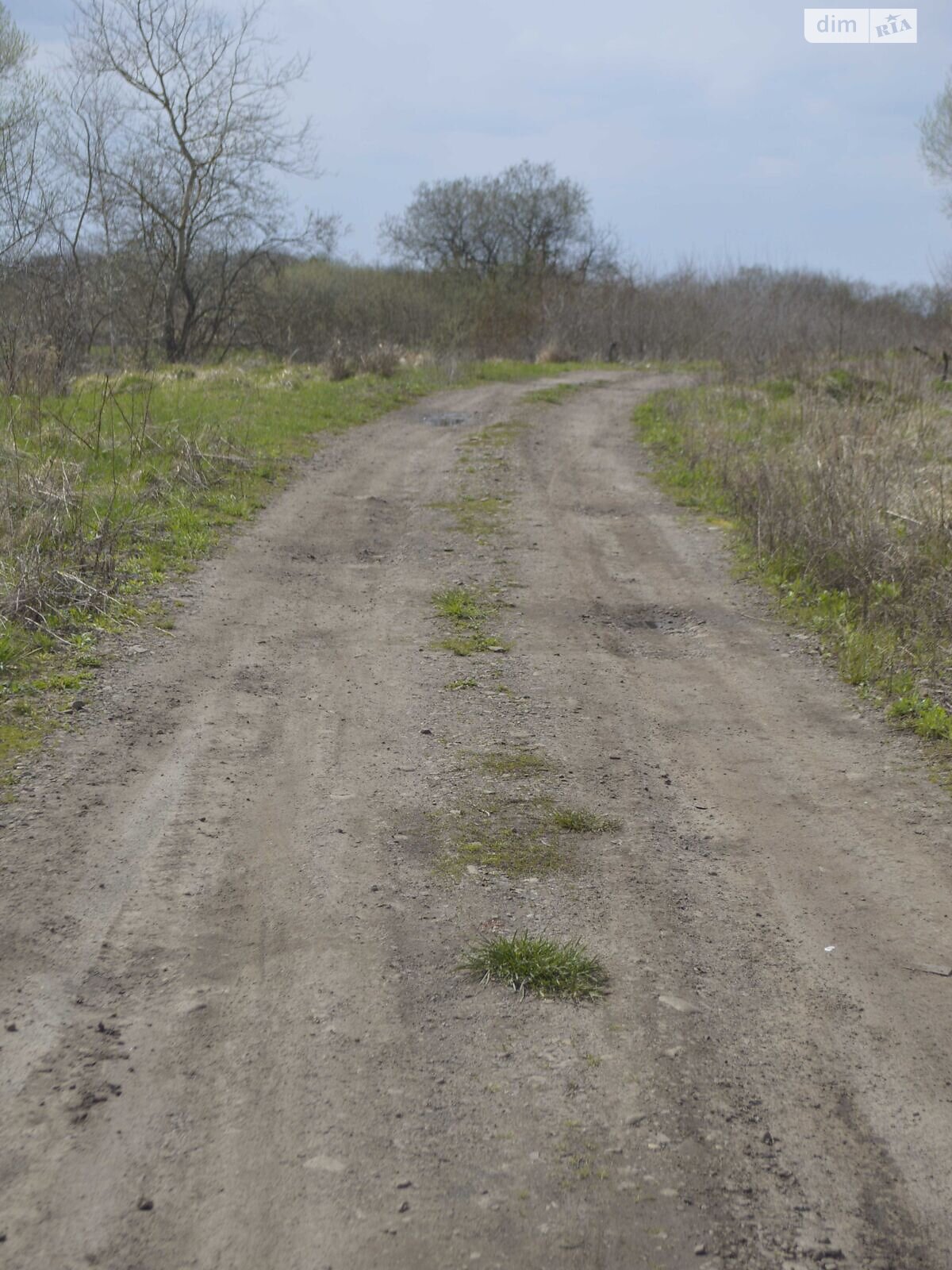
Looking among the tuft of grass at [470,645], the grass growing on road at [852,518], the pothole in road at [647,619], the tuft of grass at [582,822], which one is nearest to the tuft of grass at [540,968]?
the tuft of grass at [582,822]

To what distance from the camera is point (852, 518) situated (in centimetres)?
824

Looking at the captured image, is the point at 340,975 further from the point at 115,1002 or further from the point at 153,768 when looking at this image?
the point at 153,768

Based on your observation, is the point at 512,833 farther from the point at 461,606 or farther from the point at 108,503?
the point at 108,503

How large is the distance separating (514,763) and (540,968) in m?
1.68

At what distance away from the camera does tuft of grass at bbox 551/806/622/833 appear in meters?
4.36

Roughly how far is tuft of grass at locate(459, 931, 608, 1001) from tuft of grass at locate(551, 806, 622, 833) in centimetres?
91

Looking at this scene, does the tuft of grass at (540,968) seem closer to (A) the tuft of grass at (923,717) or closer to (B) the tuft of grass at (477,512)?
(A) the tuft of grass at (923,717)

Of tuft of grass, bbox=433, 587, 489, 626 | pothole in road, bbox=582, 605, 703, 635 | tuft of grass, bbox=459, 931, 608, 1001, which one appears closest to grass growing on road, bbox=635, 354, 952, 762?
pothole in road, bbox=582, 605, 703, 635

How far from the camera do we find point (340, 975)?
3303 mm

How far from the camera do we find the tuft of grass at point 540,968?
3287mm

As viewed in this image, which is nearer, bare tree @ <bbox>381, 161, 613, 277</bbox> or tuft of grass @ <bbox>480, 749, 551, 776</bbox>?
tuft of grass @ <bbox>480, 749, 551, 776</bbox>

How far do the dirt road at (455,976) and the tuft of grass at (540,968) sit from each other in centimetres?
8

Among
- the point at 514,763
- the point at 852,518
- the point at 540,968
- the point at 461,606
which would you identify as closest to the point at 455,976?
the point at 540,968

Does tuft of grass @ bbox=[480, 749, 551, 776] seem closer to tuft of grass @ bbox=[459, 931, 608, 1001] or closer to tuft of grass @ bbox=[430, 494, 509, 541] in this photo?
tuft of grass @ bbox=[459, 931, 608, 1001]
